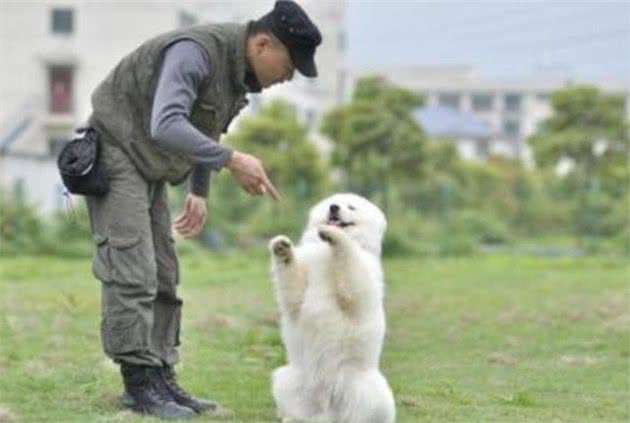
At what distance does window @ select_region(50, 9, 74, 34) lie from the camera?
44.1 m

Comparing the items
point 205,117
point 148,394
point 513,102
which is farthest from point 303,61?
point 513,102

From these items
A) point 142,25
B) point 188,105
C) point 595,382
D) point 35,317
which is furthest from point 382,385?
point 142,25

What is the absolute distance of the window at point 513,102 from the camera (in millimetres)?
116875

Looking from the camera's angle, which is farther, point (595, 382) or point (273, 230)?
point (273, 230)

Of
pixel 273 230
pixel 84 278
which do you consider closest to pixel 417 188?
pixel 273 230

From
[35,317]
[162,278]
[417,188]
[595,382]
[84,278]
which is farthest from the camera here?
[417,188]

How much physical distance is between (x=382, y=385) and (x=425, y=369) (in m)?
Result: 2.67

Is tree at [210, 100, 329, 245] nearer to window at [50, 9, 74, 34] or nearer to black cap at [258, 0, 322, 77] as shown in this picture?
window at [50, 9, 74, 34]

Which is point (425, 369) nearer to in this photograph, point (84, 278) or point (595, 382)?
point (595, 382)

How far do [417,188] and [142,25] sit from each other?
61.3 ft

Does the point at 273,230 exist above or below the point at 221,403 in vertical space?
below

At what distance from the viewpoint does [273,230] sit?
25125 mm

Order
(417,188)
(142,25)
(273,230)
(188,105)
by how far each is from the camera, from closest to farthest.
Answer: (188,105) < (273,230) < (417,188) < (142,25)

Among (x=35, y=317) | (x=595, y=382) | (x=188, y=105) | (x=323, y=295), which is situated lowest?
(x=35, y=317)
